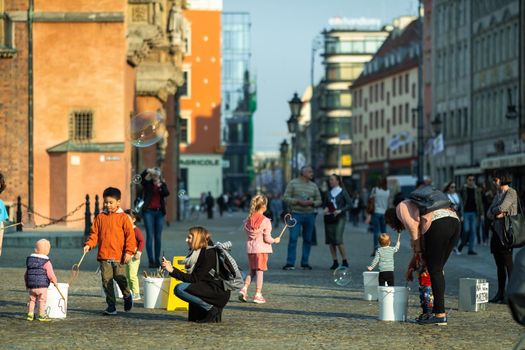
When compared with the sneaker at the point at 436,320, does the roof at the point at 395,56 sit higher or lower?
higher

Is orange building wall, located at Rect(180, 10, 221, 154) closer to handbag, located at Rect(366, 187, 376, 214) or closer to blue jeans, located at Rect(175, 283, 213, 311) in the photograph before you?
handbag, located at Rect(366, 187, 376, 214)

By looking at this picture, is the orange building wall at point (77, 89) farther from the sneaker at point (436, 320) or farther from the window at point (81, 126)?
the sneaker at point (436, 320)

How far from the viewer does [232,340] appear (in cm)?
1413

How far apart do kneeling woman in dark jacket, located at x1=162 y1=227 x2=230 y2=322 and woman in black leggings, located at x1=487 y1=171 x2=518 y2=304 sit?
4.59 m

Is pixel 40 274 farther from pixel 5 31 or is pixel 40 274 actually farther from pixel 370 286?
pixel 5 31

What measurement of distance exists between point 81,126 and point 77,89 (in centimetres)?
113

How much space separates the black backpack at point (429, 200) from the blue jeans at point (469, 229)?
18090 mm

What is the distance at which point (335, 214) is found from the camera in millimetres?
27578

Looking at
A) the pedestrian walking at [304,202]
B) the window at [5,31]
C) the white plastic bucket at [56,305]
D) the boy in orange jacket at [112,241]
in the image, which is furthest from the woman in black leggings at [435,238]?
the window at [5,31]

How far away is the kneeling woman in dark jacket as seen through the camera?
16.0 metres

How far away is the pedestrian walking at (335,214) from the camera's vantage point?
89.2 feet

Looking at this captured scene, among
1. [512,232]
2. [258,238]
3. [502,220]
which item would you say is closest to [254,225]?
[258,238]

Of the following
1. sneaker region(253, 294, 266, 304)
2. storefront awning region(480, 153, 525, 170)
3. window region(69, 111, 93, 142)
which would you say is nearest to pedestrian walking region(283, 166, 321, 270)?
sneaker region(253, 294, 266, 304)

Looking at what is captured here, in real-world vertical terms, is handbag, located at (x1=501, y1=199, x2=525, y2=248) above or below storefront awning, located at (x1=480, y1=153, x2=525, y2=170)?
below
